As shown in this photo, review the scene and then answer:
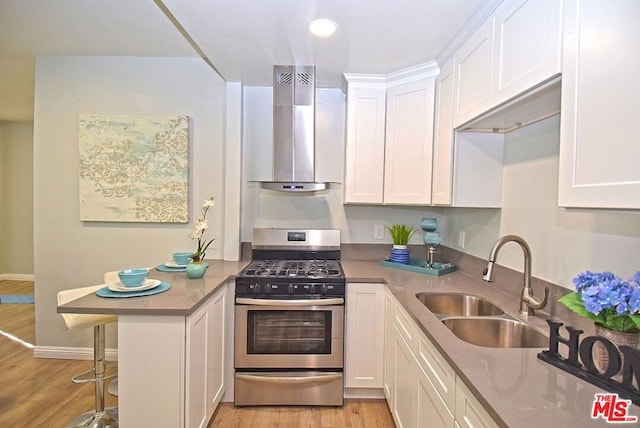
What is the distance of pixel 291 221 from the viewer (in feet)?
10.1

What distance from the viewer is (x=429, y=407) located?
143 cm

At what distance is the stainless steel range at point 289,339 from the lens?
2330 millimetres

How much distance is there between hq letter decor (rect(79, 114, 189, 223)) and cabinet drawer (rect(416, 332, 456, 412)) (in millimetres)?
2272

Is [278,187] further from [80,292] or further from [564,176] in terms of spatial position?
[564,176]

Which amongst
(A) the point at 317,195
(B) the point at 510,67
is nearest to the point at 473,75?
(B) the point at 510,67

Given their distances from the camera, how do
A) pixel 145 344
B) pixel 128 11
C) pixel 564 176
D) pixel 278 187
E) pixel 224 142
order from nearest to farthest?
pixel 564 176
pixel 145 344
pixel 128 11
pixel 278 187
pixel 224 142

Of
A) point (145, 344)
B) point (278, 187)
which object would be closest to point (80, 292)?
point (145, 344)

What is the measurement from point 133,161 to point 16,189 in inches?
168

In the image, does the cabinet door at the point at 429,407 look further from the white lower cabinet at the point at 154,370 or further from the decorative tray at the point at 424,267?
the white lower cabinet at the point at 154,370

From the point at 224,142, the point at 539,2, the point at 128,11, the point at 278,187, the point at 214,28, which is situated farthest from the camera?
the point at 224,142

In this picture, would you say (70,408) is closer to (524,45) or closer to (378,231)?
(378,231)

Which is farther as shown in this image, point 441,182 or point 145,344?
point 441,182

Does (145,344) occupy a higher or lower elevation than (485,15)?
lower

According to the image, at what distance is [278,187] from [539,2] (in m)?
1.83
